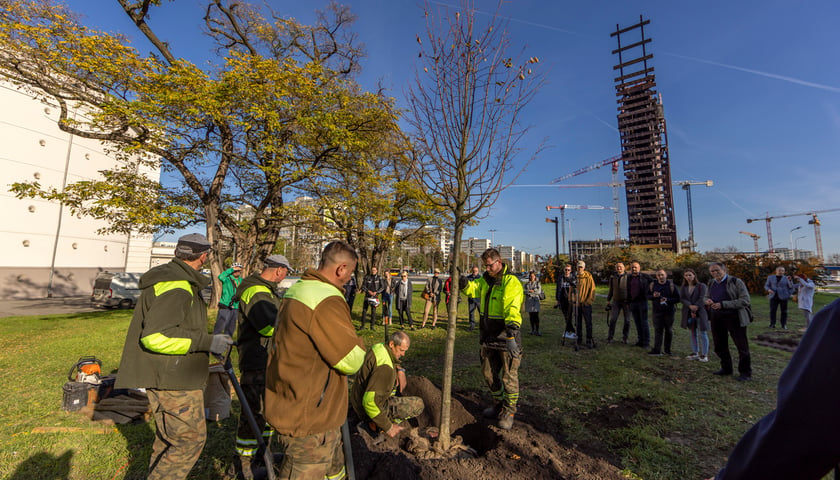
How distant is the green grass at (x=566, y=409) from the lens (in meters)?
3.50

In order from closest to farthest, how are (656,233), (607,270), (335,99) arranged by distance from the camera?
(335,99) < (607,270) < (656,233)

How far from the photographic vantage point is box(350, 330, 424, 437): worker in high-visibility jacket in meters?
3.87

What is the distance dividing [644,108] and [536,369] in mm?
80382

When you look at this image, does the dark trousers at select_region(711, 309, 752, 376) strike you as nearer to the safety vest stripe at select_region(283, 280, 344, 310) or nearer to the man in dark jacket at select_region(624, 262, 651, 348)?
the man in dark jacket at select_region(624, 262, 651, 348)

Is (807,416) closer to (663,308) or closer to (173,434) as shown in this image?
(173,434)

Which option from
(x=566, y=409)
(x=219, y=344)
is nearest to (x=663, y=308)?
(x=566, y=409)

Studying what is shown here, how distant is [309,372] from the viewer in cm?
220

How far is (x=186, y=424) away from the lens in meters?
2.73

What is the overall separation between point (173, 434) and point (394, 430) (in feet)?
7.31

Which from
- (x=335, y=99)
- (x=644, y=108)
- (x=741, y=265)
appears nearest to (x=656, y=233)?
(x=644, y=108)

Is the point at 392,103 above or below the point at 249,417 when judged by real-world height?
above

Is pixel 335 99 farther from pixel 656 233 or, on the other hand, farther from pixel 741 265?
pixel 656 233

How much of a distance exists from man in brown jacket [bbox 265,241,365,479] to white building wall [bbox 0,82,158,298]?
27730 millimetres

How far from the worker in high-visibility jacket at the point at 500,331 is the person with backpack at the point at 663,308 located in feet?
18.6
